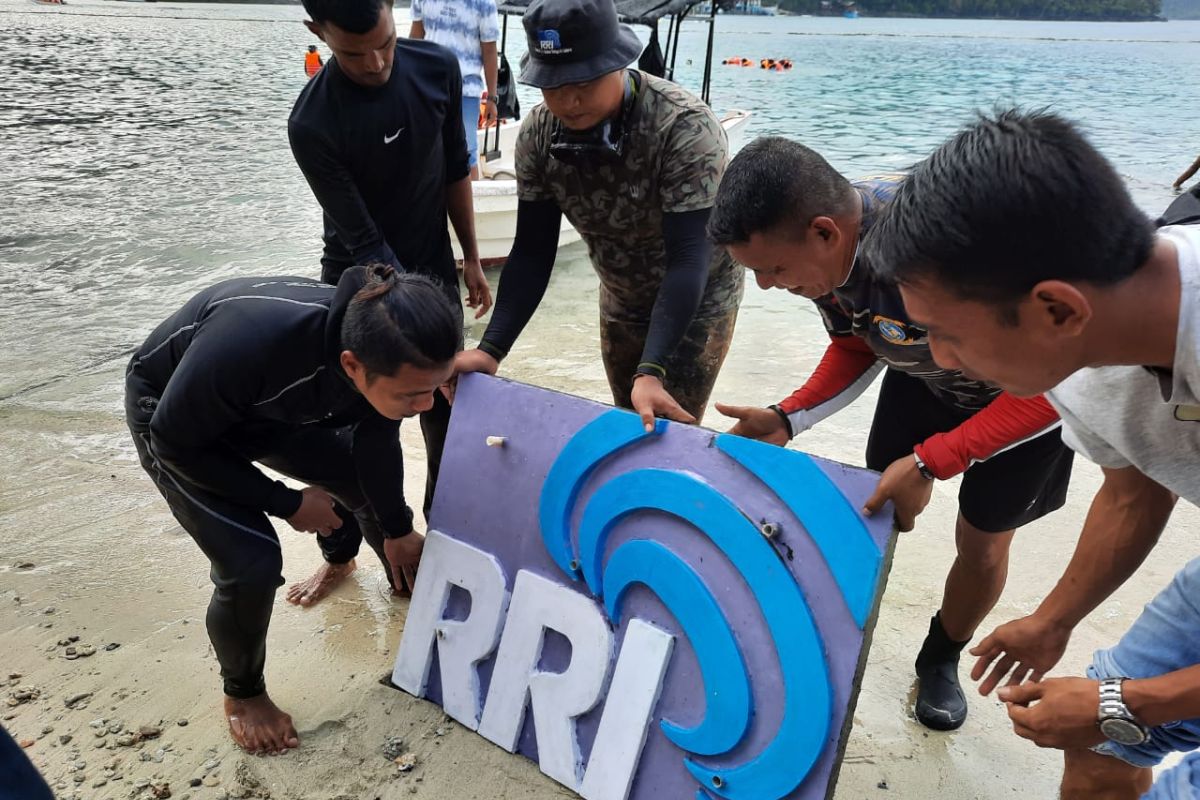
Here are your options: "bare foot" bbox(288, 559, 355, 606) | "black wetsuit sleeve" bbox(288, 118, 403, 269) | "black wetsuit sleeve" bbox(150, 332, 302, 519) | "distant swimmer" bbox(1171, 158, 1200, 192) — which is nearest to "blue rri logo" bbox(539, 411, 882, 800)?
"black wetsuit sleeve" bbox(150, 332, 302, 519)

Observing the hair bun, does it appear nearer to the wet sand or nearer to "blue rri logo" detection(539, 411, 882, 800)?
"blue rri logo" detection(539, 411, 882, 800)

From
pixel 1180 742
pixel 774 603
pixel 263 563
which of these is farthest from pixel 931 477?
pixel 263 563

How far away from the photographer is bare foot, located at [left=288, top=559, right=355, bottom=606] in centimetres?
278

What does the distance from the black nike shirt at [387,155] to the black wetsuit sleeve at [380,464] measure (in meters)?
0.52

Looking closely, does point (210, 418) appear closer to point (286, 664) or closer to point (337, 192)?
point (337, 192)

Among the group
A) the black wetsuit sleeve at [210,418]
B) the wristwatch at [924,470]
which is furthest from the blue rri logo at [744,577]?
the black wetsuit sleeve at [210,418]

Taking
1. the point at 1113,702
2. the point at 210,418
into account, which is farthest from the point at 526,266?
the point at 1113,702

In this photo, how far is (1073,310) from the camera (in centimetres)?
106

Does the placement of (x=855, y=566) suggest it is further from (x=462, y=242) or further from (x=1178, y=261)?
(x=462, y=242)

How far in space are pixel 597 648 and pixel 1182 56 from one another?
189 ft

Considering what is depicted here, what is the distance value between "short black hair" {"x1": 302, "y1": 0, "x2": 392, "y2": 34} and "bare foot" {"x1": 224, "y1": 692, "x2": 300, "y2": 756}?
1.78 metres

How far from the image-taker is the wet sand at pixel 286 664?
2086 mm

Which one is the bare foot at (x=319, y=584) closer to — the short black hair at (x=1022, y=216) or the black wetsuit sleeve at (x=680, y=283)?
the black wetsuit sleeve at (x=680, y=283)

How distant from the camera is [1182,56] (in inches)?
1818
